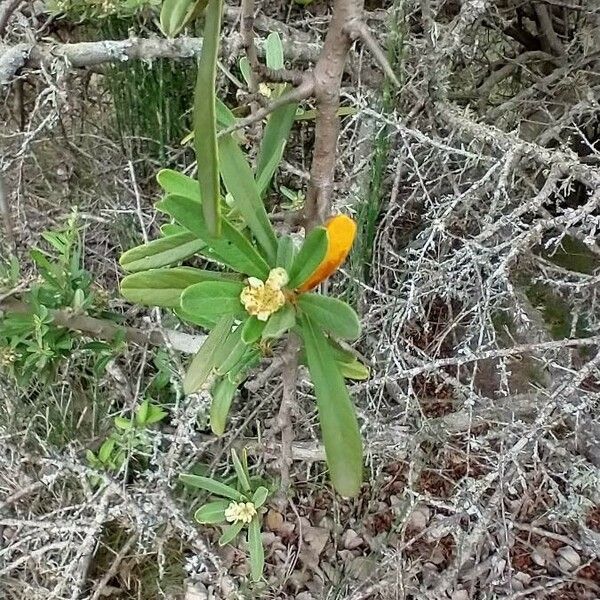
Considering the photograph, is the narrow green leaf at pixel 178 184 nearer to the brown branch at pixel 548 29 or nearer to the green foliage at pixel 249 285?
the green foliage at pixel 249 285

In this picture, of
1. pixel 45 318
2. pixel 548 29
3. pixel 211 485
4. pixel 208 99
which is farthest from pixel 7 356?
pixel 548 29

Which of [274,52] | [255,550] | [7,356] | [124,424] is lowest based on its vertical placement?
[255,550]

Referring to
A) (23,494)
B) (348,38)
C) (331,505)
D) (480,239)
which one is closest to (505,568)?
(331,505)

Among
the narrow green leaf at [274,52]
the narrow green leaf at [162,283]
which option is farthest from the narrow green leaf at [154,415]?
the narrow green leaf at [274,52]

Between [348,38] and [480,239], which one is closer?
[348,38]

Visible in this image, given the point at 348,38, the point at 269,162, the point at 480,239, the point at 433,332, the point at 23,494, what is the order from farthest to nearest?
1. the point at 433,332
2. the point at 23,494
3. the point at 480,239
4. the point at 269,162
5. the point at 348,38

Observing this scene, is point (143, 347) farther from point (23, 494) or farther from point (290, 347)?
point (290, 347)

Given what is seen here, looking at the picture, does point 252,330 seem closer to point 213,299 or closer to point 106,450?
point 213,299
